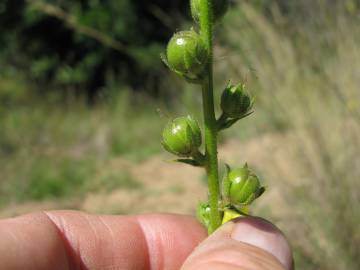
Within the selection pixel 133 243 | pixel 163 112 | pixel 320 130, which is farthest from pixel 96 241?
pixel 320 130

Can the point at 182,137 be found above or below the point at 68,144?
above

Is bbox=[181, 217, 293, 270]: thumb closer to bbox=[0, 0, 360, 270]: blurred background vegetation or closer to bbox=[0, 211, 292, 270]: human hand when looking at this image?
bbox=[0, 211, 292, 270]: human hand

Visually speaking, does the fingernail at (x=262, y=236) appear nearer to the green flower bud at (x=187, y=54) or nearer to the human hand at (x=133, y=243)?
the human hand at (x=133, y=243)

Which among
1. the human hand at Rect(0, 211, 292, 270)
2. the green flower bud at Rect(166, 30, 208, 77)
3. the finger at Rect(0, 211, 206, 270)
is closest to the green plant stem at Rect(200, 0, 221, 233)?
the green flower bud at Rect(166, 30, 208, 77)

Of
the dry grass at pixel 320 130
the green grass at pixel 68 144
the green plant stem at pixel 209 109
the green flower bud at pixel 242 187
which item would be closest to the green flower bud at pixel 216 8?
the green plant stem at pixel 209 109

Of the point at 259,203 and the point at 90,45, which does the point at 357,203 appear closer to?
the point at 259,203

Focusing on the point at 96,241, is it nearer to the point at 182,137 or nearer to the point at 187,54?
the point at 182,137
